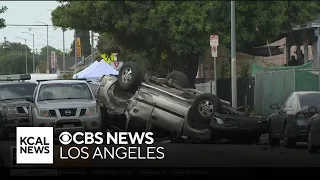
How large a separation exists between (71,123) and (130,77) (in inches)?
93.0

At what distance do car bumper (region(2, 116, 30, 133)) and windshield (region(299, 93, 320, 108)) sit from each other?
764 centimetres

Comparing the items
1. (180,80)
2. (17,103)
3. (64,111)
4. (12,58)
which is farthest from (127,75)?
(12,58)

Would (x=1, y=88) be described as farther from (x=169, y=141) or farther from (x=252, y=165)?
(x=252, y=165)

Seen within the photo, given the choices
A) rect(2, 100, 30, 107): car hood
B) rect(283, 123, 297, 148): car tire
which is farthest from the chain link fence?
rect(2, 100, 30, 107): car hood

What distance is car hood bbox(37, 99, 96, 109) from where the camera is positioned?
17.3 meters

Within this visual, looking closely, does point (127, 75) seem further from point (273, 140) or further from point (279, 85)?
point (279, 85)

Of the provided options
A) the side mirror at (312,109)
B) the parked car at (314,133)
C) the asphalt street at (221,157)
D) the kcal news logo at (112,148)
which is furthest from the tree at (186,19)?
the kcal news logo at (112,148)

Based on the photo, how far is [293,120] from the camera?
53.7 feet

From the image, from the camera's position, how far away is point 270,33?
31.2m

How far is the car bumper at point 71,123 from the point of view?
16.9 meters

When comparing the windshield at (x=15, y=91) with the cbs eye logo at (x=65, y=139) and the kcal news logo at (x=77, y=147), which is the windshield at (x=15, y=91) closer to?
the kcal news logo at (x=77, y=147)

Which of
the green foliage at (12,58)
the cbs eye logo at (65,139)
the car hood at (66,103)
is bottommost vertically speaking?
the cbs eye logo at (65,139)

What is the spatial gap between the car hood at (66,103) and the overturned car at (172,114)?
3.12ft

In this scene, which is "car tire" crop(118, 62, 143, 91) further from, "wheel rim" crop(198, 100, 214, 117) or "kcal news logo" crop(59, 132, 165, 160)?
"kcal news logo" crop(59, 132, 165, 160)
